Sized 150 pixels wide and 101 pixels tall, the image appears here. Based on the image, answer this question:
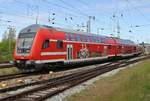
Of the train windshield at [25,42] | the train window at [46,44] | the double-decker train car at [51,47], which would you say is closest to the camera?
the double-decker train car at [51,47]

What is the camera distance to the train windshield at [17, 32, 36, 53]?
77.7 feet

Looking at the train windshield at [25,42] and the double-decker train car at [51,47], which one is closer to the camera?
the double-decker train car at [51,47]

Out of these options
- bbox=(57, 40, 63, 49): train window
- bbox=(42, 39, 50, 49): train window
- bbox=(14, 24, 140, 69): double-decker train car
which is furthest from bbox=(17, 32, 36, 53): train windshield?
bbox=(57, 40, 63, 49): train window

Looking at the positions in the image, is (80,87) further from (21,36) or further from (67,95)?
(21,36)

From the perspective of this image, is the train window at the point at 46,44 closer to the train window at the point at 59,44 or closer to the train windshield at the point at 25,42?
the train windshield at the point at 25,42

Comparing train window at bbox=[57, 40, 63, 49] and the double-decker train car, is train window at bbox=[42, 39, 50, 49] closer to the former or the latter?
the double-decker train car

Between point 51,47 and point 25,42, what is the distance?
1.92m

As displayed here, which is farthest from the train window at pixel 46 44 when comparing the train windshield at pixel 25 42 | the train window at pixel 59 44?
the train window at pixel 59 44

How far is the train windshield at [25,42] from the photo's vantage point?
77.7 feet

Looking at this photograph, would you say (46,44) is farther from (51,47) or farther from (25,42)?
(25,42)

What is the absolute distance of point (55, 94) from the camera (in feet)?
45.7

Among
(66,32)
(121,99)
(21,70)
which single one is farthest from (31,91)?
(66,32)

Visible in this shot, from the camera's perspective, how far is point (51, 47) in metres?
24.7

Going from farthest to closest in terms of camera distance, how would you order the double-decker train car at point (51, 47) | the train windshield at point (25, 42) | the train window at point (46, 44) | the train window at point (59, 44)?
1. the train window at point (59, 44)
2. the train window at point (46, 44)
3. the train windshield at point (25, 42)
4. the double-decker train car at point (51, 47)
